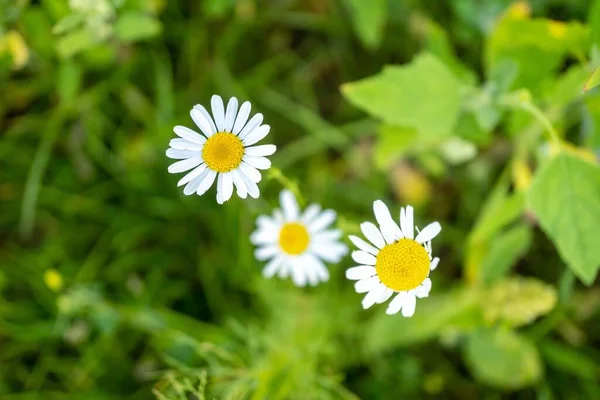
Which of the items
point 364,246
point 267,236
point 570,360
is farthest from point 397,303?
point 570,360

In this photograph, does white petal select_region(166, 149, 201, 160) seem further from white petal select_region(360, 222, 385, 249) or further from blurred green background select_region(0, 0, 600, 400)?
blurred green background select_region(0, 0, 600, 400)

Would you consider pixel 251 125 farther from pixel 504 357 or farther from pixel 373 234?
pixel 504 357

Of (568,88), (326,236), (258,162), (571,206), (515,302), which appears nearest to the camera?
(258,162)

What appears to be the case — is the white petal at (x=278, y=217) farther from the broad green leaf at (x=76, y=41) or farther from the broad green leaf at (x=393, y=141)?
the broad green leaf at (x=76, y=41)

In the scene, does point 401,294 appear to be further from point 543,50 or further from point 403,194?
point 403,194

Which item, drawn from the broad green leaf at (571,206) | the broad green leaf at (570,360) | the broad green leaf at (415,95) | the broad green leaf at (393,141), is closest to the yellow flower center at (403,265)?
the broad green leaf at (571,206)

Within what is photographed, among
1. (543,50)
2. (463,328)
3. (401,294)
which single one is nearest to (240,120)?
(401,294)

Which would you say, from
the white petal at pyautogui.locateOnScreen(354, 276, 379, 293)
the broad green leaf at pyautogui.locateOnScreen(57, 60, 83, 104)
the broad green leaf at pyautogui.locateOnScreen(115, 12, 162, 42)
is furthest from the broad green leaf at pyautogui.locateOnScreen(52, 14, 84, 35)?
the white petal at pyautogui.locateOnScreen(354, 276, 379, 293)
